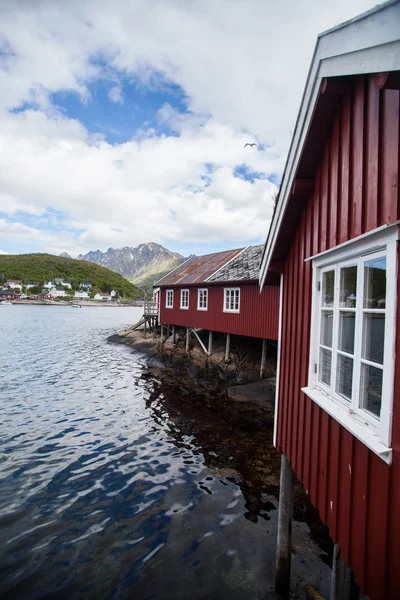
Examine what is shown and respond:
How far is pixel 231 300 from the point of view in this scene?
19000mm

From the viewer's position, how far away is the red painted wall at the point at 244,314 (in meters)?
15.9

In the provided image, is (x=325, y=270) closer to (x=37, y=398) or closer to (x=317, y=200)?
(x=317, y=200)

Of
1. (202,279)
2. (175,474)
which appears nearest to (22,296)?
(202,279)

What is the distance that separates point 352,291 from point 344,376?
33.1 inches

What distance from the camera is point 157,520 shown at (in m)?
6.93

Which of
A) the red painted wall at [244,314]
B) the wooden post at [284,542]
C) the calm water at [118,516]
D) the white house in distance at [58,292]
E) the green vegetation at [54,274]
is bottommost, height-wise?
the calm water at [118,516]

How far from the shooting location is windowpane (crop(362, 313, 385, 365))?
8.89ft

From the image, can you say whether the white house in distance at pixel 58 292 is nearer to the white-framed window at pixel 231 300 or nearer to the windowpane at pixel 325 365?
the white-framed window at pixel 231 300

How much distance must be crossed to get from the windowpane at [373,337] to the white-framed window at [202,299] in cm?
1832

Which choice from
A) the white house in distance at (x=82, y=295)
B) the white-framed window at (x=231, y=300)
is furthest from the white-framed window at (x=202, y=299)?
the white house in distance at (x=82, y=295)

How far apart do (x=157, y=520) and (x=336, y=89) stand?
7556 mm

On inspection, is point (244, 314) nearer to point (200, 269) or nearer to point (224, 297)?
point (224, 297)

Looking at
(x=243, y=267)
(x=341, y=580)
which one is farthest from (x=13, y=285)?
(x=341, y=580)

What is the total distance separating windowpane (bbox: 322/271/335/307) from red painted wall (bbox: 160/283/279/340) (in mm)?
11569
